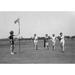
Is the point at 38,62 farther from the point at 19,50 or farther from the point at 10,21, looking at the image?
the point at 10,21

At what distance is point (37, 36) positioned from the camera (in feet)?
20.1

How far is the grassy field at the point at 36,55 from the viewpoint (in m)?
6.10

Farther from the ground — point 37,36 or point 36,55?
point 37,36

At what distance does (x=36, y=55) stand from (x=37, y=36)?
0.43 m

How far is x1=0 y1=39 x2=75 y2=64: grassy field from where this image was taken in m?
6.10

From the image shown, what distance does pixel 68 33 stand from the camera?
6090mm

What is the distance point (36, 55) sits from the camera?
6.12 metres

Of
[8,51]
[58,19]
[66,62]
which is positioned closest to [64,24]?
[58,19]

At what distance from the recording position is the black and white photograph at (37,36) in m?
6.10

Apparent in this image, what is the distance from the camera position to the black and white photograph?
20.0 feet
